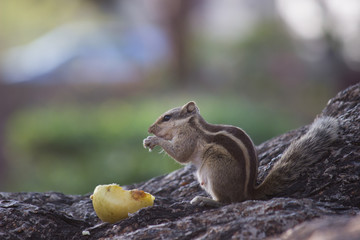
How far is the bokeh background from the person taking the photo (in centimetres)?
806

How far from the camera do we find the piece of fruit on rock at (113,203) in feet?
10.1

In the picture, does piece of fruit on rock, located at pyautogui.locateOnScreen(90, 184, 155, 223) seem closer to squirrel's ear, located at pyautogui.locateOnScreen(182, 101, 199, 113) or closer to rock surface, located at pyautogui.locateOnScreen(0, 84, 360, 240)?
rock surface, located at pyautogui.locateOnScreen(0, 84, 360, 240)

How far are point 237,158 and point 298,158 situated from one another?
355 mm

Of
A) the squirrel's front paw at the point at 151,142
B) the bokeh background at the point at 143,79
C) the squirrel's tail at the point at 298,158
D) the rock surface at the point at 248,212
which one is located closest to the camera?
the rock surface at the point at 248,212

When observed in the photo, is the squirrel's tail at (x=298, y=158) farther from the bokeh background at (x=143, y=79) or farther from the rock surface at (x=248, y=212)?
the bokeh background at (x=143, y=79)

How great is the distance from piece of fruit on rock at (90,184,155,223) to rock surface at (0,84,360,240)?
2.5 inches

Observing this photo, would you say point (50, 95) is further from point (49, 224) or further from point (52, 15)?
point (49, 224)

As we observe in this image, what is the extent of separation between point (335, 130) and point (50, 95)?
12917 mm

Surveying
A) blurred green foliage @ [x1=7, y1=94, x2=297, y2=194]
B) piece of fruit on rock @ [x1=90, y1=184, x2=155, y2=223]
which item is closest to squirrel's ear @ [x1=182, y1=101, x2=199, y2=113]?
piece of fruit on rock @ [x1=90, y1=184, x2=155, y2=223]

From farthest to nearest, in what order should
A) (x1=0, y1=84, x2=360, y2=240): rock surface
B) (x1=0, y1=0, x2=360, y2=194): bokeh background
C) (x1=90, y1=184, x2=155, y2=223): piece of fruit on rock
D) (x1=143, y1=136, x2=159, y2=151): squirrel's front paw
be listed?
(x1=0, y1=0, x2=360, y2=194): bokeh background, (x1=143, y1=136, x2=159, y2=151): squirrel's front paw, (x1=90, y1=184, x2=155, y2=223): piece of fruit on rock, (x1=0, y1=84, x2=360, y2=240): rock surface

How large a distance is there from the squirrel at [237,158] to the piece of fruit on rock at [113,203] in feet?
1.13

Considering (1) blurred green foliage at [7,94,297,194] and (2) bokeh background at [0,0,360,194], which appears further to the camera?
(2) bokeh background at [0,0,360,194]

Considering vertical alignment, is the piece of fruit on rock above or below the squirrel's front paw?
below

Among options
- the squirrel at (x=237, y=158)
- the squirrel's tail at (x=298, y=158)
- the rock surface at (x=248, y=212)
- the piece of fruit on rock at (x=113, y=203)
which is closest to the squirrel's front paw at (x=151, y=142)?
the squirrel at (x=237, y=158)
